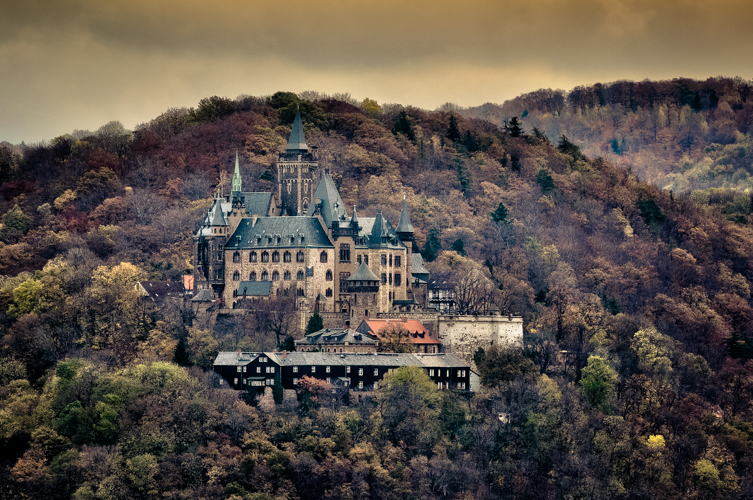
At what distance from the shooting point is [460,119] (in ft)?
464

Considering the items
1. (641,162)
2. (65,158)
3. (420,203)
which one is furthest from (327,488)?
(641,162)

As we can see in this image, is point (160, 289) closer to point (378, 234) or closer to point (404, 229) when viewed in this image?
point (378, 234)

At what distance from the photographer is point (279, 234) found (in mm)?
94500

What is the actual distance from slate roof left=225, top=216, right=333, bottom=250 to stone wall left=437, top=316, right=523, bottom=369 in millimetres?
11222

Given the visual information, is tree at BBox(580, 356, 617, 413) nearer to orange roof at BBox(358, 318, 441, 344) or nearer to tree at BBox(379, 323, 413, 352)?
orange roof at BBox(358, 318, 441, 344)

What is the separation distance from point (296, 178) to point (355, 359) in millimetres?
23528

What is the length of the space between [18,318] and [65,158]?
37.8 meters

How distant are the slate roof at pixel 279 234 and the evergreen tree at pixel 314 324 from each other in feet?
21.8

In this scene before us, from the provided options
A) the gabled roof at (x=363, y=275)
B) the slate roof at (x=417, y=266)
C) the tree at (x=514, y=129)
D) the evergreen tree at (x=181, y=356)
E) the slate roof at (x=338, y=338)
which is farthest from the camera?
the tree at (x=514, y=129)

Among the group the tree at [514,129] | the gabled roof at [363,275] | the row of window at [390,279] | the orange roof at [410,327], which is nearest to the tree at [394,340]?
the orange roof at [410,327]

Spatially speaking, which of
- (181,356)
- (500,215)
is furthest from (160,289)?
(500,215)

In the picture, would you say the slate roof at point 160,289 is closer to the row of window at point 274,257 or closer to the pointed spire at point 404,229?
the row of window at point 274,257

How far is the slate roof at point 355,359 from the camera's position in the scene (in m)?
81.3

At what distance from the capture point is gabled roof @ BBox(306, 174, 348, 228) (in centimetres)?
9531
